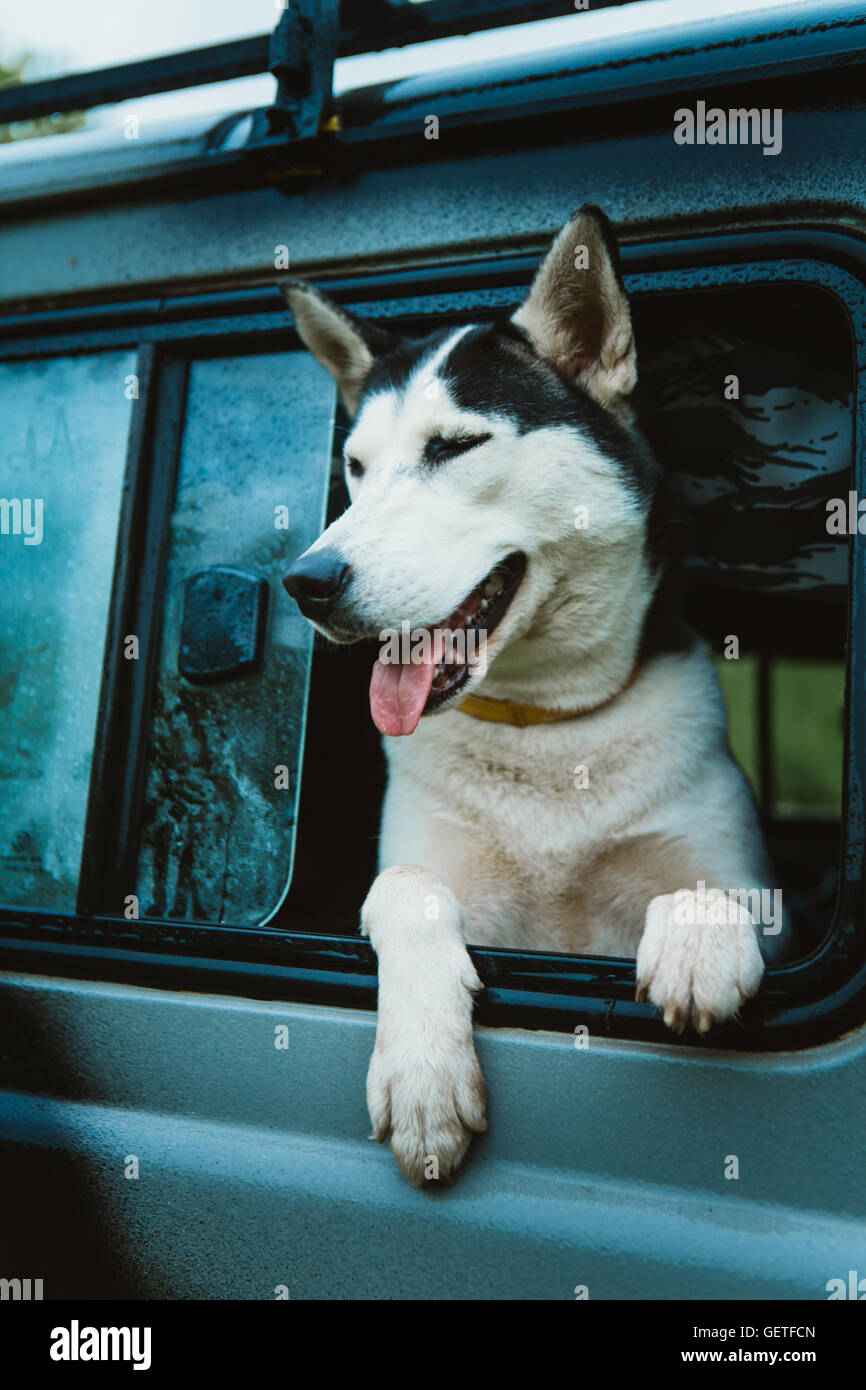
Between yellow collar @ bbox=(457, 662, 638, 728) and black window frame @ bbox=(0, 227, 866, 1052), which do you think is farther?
yellow collar @ bbox=(457, 662, 638, 728)

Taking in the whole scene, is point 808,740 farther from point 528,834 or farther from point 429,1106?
point 429,1106

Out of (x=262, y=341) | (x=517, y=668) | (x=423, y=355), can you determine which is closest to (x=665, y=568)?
(x=517, y=668)

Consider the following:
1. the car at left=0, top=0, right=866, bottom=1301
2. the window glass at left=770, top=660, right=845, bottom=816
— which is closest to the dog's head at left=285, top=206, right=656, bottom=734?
the car at left=0, top=0, right=866, bottom=1301

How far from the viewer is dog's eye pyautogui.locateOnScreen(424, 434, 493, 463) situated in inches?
71.2

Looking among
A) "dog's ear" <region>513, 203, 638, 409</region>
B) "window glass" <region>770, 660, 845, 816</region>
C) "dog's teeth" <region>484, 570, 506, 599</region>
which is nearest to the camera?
"dog's ear" <region>513, 203, 638, 409</region>

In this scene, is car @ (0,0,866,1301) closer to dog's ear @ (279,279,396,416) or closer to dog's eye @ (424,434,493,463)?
dog's ear @ (279,279,396,416)

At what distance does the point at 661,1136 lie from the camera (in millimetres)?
1142

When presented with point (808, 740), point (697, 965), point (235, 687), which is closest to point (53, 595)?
point (235, 687)

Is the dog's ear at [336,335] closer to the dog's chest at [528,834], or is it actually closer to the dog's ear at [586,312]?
the dog's ear at [586,312]

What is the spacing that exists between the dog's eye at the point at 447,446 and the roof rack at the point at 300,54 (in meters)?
0.53
